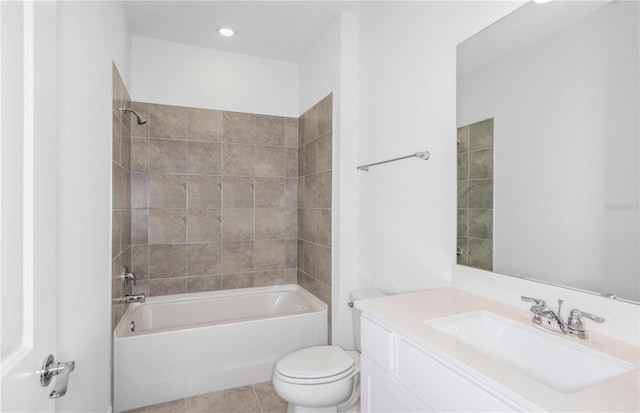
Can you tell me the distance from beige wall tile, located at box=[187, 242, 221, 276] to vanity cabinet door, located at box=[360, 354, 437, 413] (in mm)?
2034

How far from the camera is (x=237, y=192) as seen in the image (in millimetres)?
3047

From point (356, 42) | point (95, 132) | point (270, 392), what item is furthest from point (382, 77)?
point (270, 392)

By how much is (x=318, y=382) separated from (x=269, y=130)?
2.25m

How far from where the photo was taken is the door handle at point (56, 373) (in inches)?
30.0

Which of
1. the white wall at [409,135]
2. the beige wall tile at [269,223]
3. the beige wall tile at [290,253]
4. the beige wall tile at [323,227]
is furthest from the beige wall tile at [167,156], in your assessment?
the white wall at [409,135]

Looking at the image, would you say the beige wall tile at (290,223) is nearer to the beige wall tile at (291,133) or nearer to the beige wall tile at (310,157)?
the beige wall tile at (310,157)

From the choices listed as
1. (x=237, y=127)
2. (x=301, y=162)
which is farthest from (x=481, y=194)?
(x=237, y=127)

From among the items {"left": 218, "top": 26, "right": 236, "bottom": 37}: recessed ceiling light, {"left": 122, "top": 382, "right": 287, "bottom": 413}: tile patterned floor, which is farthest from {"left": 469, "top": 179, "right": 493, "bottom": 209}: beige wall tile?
{"left": 218, "top": 26, "right": 236, "bottom": 37}: recessed ceiling light

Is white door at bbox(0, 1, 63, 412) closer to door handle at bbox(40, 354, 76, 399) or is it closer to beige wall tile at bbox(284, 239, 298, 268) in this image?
door handle at bbox(40, 354, 76, 399)

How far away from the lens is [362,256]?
2.37 m

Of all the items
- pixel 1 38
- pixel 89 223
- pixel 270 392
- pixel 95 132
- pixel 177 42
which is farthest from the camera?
pixel 177 42

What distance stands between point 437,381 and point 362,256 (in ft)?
4.80

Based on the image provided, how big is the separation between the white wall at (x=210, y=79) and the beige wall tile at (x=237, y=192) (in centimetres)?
65

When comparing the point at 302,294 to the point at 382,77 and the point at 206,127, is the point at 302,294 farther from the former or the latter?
the point at 382,77
